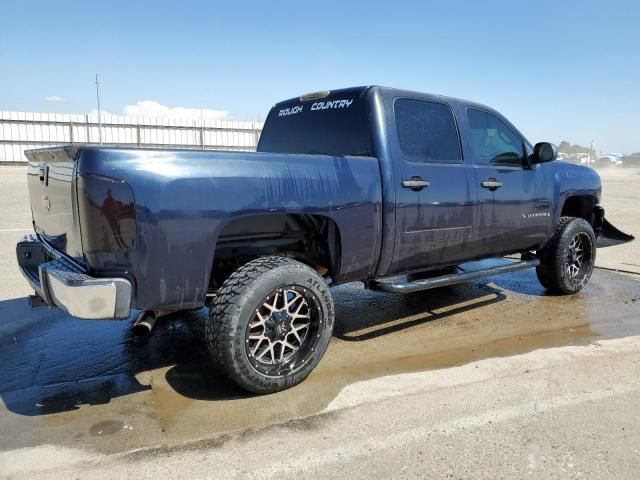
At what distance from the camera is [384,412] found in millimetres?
3135

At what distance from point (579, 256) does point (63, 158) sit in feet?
17.3

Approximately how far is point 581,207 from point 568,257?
769 millimetres

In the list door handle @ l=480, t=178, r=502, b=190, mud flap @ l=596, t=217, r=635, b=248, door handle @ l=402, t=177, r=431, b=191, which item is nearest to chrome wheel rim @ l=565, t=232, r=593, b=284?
mud flap @ l=596, t=217, r=635, b=248

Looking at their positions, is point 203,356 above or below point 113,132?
below

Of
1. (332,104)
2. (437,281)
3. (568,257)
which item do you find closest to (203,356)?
(437,281)

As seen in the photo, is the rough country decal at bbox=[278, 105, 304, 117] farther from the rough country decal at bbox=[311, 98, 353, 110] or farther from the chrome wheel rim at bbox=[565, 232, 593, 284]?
the chrome wheel rim at bbox=[565, 232, 593, 284]

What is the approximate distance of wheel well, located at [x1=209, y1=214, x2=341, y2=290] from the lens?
11.7 feet

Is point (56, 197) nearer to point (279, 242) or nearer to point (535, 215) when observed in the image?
point (279, 242)

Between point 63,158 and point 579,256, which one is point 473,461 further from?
point 579,256

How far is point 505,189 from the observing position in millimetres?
4844

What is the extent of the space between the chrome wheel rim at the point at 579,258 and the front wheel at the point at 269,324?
3466 mm

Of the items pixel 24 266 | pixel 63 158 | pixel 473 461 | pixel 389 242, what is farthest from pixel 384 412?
pixel 24 266

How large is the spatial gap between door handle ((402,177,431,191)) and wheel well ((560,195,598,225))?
9.02 feet

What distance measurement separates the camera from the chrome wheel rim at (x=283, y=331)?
3.33m
